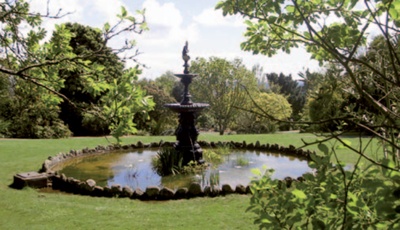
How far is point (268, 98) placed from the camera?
1056 inches

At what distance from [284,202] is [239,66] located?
26.6 metres

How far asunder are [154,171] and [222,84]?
63.1 feet

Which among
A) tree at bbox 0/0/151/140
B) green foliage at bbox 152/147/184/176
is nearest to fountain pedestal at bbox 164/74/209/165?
green foliage at bbox 152/147/184/176

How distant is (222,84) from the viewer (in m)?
27.7

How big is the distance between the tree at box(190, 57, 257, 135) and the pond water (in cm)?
1575

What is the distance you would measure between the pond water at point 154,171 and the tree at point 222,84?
15746mm

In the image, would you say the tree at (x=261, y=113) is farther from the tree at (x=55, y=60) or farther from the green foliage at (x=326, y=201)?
the green foliage at (x=326, y=201)

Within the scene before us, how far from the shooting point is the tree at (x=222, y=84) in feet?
89.4

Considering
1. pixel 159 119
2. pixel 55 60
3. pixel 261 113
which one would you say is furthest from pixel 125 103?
pixel 159 119

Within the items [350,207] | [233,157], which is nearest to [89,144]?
[233,157]

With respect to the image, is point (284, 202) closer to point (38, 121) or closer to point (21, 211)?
point (21, 211)

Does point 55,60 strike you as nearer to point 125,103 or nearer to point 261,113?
point 125,103

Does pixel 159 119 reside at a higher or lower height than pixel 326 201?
higher

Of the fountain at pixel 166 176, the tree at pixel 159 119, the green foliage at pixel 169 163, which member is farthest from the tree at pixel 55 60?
the tree at pixel 159 119
